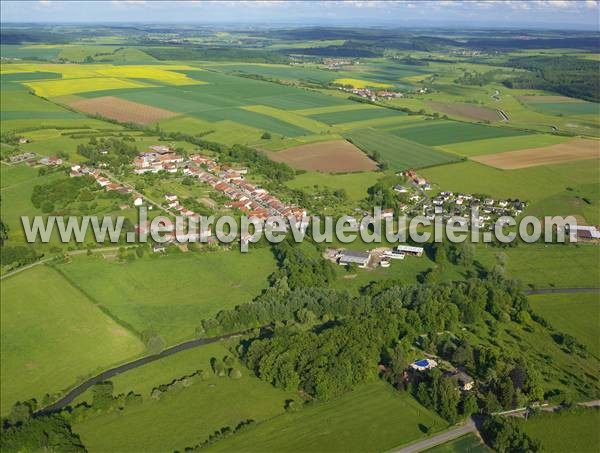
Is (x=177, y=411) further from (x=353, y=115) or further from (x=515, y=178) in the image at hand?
(x=353, y=115)

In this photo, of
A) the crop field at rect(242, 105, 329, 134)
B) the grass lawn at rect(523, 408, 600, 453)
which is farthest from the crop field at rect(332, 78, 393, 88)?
the grass lawn at rect(523, 408, 600, 453)

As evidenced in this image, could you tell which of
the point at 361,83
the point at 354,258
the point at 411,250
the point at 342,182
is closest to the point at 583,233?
the point at 411,250

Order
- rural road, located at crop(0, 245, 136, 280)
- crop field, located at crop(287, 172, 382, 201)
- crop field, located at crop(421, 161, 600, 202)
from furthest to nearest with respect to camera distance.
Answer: crop field, located at crop(421, 161, 600, 202)
crop field, located at crop(287, 172, 382, 201)
rural road, located at crop(0, 245, 136, 280)

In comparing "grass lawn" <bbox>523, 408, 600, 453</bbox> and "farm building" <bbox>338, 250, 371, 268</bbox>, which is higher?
"farm building" <bbox>338, 250, 371, 268</bbox>

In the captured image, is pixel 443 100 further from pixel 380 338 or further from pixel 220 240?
pixel 380 338

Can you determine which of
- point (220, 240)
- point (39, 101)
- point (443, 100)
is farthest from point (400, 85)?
point (220, 240)

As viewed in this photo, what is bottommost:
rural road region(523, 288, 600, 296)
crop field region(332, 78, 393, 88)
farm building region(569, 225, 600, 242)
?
rural road region(523, 288, 600, 296)

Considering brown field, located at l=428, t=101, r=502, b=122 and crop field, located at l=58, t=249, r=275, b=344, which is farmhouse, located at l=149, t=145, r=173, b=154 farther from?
brown field, located at l=428, t=101, r=502, b=122

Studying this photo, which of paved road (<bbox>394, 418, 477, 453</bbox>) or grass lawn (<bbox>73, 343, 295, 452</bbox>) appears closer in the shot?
paved road (<bbox>394, 418, 477, 453</bbox>)
